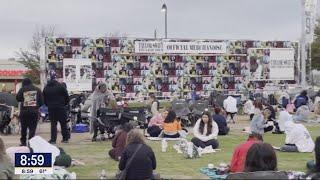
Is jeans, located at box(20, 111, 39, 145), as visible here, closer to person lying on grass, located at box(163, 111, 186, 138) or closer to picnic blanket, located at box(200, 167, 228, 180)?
person lying on grass, located at box(163, 111, 186, 138)

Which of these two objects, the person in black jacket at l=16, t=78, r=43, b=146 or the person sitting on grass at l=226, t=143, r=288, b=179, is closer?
the person sitting on grass at l=226, t=143, r=288, b=179

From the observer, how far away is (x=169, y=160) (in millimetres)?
12602

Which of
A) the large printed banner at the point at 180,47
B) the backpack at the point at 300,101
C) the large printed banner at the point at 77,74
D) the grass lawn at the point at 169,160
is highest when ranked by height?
the large printed banner at the point at 180,47

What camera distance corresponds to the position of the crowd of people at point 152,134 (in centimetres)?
804

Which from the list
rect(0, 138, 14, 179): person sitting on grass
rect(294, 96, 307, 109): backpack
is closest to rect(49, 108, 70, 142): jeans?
rect(0, 138, 14, 179): person sitting on grass

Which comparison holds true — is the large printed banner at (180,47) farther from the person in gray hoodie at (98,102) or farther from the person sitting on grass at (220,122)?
the person in gray hoodie at (98,102)

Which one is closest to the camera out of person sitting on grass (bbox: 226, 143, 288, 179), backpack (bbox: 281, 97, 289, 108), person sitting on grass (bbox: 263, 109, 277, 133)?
person sitting on grass (bbox: 226, 143, 288, 179)

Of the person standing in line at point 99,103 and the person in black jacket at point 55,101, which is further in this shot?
the person standing in line at point 99,103

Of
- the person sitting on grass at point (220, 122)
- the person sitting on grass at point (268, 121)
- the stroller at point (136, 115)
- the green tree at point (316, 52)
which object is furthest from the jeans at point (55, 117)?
the green tree at point (316, 52)

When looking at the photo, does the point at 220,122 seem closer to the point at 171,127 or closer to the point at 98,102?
the point at 171,127

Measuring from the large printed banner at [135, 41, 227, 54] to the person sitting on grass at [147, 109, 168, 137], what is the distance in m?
13.5

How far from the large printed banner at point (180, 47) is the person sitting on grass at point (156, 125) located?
13491 mm

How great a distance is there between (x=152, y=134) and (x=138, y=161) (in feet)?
29.2

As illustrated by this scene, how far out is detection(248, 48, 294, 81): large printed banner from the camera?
106 feet
